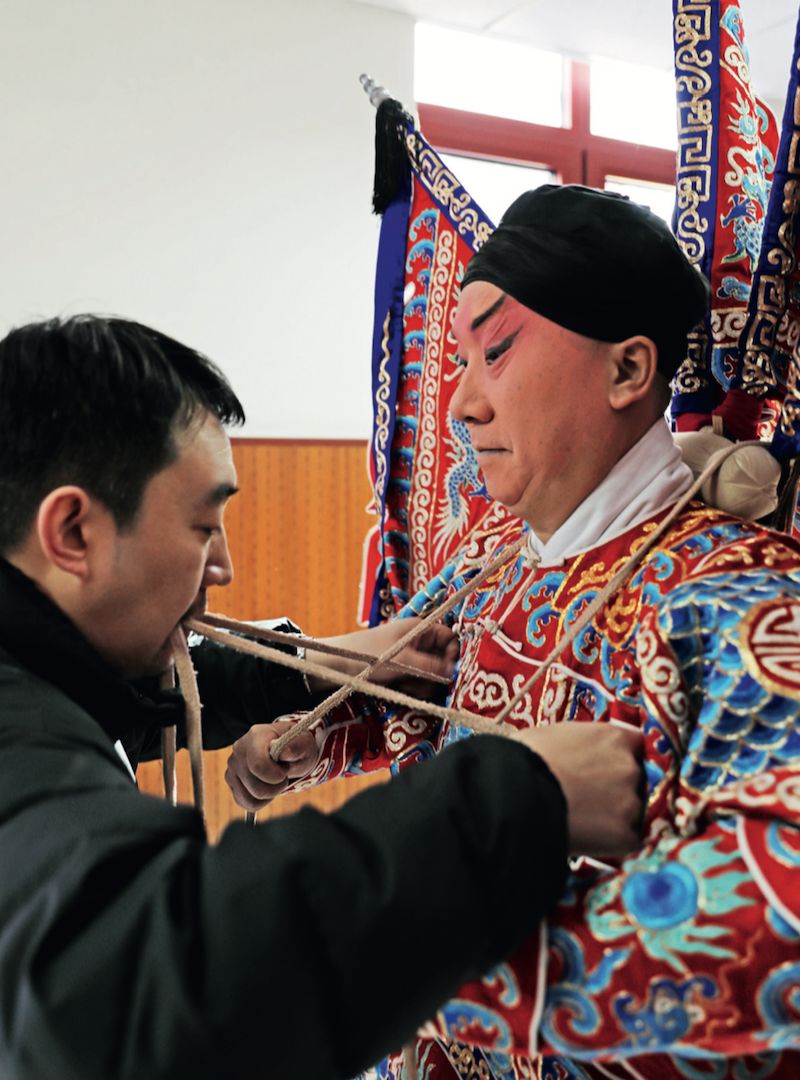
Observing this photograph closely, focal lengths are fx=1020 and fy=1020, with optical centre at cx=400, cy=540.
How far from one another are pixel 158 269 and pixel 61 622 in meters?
2.45

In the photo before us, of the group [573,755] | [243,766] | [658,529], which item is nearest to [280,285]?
[243,766]

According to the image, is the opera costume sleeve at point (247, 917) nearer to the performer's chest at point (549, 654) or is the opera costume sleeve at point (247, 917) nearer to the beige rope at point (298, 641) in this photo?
the performer's chest at point (549, 654)

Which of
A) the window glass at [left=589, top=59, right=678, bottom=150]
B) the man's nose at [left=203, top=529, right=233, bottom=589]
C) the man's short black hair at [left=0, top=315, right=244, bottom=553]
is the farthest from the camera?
the window glass at [left=589, top=59, right=678, bottom=150]

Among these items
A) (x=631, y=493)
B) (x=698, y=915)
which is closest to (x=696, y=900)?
(x=698, y=915)

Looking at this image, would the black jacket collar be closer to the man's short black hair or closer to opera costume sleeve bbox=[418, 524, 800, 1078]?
the man's short black hair

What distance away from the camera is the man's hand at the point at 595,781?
0.71 meters

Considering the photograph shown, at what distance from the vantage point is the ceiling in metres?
3.26

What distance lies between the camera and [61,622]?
31.8 inches

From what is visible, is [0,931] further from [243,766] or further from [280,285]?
[280,285]

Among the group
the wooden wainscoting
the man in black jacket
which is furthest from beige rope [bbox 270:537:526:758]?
the wooden wainscoting

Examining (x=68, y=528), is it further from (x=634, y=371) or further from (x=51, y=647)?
(x=634, y=371)

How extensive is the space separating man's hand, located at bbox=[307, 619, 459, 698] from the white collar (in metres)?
0.24

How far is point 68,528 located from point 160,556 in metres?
0.08

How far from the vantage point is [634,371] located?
3.32 feet
